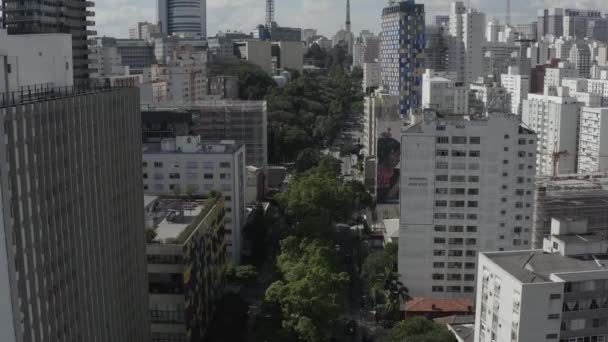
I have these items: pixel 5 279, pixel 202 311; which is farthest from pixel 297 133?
pixel 5 279

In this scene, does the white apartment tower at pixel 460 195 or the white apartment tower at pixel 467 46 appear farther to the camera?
the white apartment tower at pixel 467 46

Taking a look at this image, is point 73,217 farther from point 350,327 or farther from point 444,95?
point 444,95

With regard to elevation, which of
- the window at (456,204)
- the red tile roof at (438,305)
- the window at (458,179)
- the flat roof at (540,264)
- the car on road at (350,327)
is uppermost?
the window at (458,179)

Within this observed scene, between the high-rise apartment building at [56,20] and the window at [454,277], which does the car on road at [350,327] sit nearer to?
the window at [454,277]

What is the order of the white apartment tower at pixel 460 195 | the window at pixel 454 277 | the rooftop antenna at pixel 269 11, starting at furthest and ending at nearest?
the rooftop antenna at pixel 269 11
the window at pixel 454 277
the white apartment tower at pixel 460 195

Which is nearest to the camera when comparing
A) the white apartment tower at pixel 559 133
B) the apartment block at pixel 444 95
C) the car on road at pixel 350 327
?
the car on road at pixel 350 327

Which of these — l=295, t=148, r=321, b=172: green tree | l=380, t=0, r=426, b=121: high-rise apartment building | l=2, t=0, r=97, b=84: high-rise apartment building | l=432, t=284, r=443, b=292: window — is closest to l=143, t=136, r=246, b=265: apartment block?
l=2, t=0, r=97, b=84: high-rise apartment building

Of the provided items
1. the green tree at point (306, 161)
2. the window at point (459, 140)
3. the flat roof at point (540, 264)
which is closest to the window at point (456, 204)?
the window at point (459, 140)
